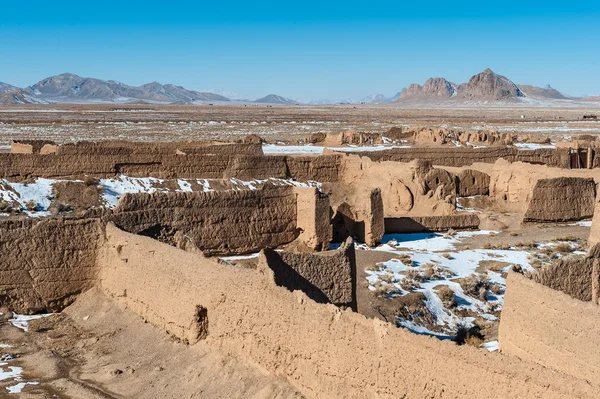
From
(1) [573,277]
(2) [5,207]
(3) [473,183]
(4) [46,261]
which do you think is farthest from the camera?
(3) [473,183]

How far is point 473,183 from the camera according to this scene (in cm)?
2773

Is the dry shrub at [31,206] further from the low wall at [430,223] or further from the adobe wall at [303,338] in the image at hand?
the adobe wall at [303,338]

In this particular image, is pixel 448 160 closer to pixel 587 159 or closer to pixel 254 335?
pixel 587 159

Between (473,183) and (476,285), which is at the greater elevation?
(473,183)

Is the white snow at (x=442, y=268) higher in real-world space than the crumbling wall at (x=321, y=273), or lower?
lower

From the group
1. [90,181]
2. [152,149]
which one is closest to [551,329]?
[90,181]

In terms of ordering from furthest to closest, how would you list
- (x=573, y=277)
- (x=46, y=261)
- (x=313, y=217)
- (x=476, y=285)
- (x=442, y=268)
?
(x=313, y=217)
(x=442, y=268)
(x=476, y=285)
(x=46, y=261)
(x=573, y=277)

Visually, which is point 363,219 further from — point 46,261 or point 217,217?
point 46,261

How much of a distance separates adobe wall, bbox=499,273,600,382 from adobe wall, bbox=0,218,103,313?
24.2 feet

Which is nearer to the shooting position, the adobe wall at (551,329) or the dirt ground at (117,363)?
the adobe wall at (551,329)

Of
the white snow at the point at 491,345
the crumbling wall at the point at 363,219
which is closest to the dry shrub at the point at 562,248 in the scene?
the crumbling wall at the point at 363,219

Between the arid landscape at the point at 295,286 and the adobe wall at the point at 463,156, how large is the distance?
22.5 ft

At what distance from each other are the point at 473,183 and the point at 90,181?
12.8 meters

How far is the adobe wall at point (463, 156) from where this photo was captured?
34.2m
